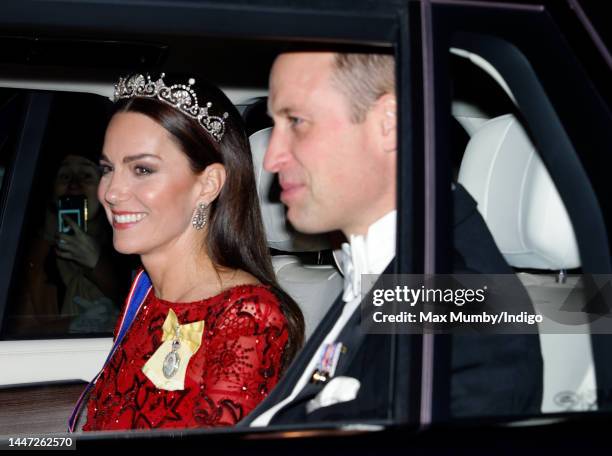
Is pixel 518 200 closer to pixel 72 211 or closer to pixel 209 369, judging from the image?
pixel 209 369

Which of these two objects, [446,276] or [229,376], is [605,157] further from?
[229,376]

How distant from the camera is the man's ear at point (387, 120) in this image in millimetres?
1742

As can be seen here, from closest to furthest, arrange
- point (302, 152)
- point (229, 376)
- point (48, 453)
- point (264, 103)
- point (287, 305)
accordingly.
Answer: point (48, 453)
point (302, 152)
point (229, 376)
point (287, 305)
point (264, 103)

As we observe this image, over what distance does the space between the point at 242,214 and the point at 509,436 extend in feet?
3.96

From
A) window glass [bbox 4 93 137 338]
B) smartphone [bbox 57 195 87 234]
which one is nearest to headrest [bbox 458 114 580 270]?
window glass [bbox 4 93 137 338]

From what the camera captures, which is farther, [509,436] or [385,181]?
[385,181]

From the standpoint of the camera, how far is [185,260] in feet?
8.33

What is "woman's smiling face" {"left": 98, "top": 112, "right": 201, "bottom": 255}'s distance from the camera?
2439 millimetres

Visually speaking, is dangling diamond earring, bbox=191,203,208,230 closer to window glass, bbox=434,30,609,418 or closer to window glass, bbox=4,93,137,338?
window glass, bbox=434,30,609,418

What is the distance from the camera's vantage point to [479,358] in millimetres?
1557

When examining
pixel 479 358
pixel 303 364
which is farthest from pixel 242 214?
pixel 479 358

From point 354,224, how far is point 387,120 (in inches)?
9.1

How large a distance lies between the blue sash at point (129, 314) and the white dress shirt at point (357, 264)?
93cm

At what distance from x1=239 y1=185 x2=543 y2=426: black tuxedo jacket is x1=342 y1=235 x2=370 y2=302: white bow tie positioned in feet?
0.33
